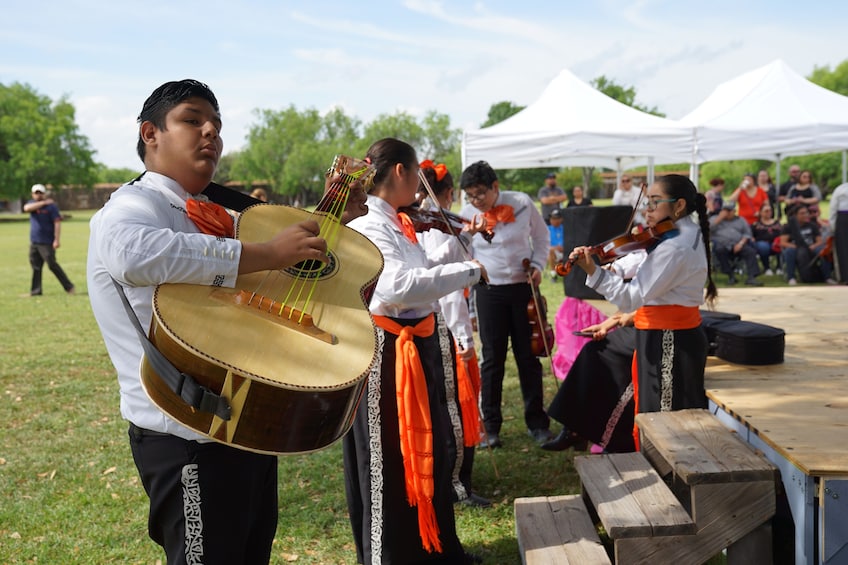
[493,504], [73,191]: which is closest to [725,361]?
[493,504]

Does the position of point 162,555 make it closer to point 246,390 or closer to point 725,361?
point 246,390

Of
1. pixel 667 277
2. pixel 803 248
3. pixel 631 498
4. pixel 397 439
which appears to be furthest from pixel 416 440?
pixel 803 248

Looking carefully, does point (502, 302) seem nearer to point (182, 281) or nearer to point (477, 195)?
point (477, 195)

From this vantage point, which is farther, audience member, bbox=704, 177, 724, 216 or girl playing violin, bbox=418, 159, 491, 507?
audience member, bbox=704, 177, 724, 216

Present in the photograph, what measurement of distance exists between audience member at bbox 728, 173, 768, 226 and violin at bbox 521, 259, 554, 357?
10.3 metres

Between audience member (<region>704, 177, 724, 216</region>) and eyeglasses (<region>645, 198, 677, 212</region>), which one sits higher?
audience member (<region>704, 177, 724, 216</region>)

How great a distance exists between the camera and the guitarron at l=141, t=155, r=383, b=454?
5.46ft

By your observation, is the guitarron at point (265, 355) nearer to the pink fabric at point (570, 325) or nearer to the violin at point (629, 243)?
the violin at point (629, 243)

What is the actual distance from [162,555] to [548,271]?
1138 centimetres

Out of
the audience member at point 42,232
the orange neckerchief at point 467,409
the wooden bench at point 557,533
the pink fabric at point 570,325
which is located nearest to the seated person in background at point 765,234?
the pink fabric at point 570,325

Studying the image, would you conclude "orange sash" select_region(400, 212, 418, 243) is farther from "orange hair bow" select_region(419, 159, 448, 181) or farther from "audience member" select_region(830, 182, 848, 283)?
"audience member" select_region(830, 182, 848, 283)

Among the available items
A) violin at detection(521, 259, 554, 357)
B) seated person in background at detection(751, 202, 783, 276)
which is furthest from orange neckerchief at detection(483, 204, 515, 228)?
seated person in background at detection(751, 202, 783, 276)

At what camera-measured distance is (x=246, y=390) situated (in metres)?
1.66

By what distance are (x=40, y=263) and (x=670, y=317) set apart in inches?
468
